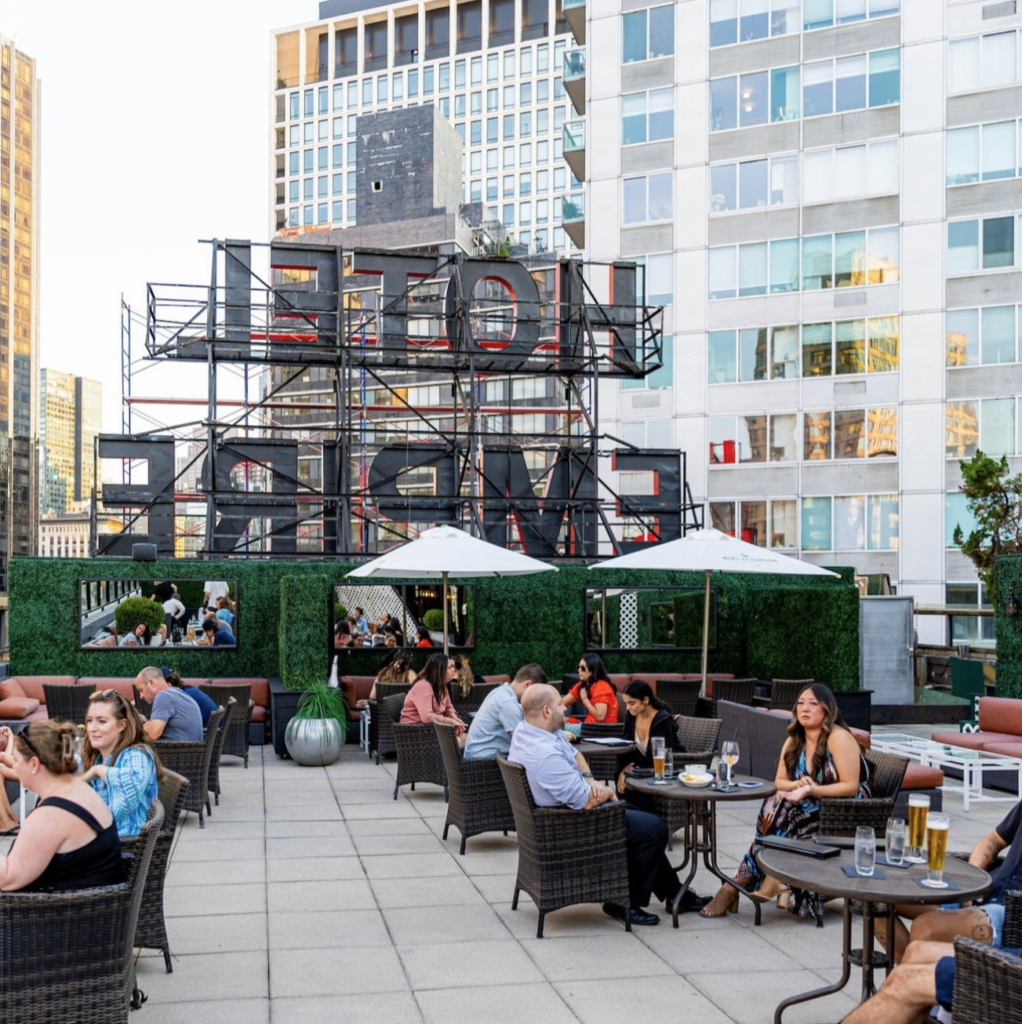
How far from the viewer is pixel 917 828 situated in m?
5.10

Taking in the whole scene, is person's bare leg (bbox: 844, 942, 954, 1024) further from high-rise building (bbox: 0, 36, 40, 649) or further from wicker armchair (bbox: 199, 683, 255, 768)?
high-rise building (bbox: 0, 36, 40, 649)

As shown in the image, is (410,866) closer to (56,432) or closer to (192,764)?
(192,764)

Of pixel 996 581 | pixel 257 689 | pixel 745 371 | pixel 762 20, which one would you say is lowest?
pixel 257 689

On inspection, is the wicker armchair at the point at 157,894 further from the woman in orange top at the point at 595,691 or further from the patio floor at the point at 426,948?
the woman in orange top at the point at 595,691

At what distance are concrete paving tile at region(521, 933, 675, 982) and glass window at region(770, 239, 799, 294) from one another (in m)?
32.0

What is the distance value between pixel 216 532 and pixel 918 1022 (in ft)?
57.5

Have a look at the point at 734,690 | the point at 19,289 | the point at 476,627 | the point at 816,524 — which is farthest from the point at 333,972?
the point at 19,289

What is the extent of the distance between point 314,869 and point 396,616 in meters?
9.42

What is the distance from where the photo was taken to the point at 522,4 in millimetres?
102125

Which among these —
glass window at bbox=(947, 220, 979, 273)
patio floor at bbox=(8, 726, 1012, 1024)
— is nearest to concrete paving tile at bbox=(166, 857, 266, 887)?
patio floor at bbox=(8, 726, 1012, 1024)

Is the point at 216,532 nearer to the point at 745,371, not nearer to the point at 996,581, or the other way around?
the point at 996,581

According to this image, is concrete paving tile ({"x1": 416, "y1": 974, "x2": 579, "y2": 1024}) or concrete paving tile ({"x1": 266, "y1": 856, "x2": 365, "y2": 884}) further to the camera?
concrete paving tile ({"x1": 266, "y1": 856, "x2": 365, "y2": 884})

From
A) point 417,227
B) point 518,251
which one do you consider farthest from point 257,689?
point 518,251

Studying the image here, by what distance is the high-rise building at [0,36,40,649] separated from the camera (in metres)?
153
